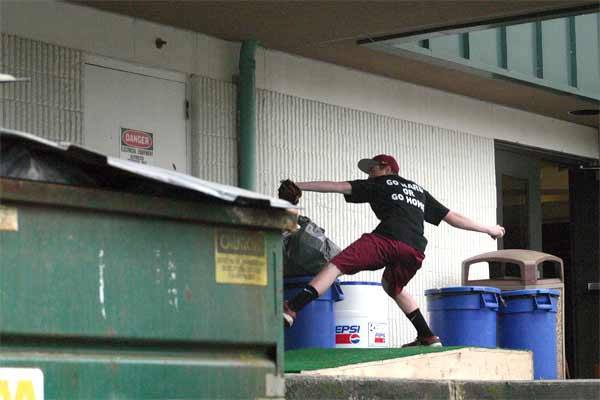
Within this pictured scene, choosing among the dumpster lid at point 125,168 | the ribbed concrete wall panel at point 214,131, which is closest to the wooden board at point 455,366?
the ribbed concrete wall panel at point 214,131

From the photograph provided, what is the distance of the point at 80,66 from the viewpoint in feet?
33.2

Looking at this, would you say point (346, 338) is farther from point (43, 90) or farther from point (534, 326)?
point (43, 90)

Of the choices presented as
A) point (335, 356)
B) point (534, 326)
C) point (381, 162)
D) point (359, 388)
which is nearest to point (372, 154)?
point (381, 162)

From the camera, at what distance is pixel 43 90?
980 centimetres

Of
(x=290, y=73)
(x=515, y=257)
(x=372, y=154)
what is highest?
(x=290, y=73)

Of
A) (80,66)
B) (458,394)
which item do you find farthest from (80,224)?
(80,66)

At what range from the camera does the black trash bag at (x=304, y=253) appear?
10.3 m

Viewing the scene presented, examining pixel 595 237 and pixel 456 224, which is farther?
pixel 595 237

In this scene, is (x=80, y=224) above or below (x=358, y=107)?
below

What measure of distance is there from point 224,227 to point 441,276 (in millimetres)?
9053

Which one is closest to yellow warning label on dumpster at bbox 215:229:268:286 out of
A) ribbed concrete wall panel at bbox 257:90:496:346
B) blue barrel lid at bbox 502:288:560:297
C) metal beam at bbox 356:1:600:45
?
metal beam at bbox 356:1:600:45

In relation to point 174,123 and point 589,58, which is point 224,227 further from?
point 589,58

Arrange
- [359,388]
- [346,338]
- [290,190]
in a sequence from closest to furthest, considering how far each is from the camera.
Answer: [359,388], [290,190], [346,338]

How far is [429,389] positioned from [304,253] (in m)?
3.99
